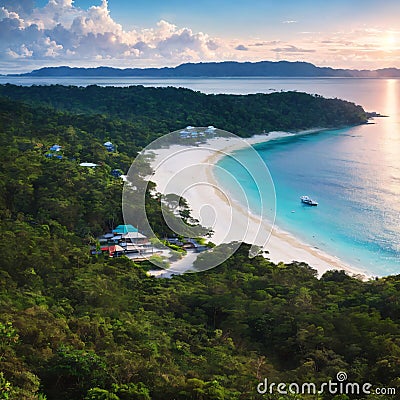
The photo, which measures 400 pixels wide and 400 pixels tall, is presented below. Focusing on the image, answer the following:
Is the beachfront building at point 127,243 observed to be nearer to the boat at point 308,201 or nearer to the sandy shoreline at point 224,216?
the sandy shoreline at point 224,216

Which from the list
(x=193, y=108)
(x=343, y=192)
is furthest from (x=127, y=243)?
(x=193, y=108)

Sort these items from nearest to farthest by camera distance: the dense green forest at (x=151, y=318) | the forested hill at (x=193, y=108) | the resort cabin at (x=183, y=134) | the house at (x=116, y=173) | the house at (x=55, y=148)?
the dense green forest at (x=151, y=318) → the house at (x=116, y=173) → the house at (x=55, y=148) → the resort cabin at (x=183, y=134) → the forested hill at (x=193, y=108)

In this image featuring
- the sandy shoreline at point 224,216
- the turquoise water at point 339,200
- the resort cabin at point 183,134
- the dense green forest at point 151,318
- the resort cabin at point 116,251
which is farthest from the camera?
the resort cabin at point 183,134

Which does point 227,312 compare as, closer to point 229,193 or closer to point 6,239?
point 6,239

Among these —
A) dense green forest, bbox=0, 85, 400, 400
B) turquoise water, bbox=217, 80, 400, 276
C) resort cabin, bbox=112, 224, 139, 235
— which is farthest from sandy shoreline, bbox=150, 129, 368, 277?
resort cabin, bbox=112, 224, 139, 235

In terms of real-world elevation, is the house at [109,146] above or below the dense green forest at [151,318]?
above

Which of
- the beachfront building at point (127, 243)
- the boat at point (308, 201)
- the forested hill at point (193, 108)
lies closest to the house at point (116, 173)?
the beachfront building at point (127, 243)

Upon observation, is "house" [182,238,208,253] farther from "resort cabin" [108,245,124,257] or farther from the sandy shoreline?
"resort cabin" [108,245,124,257]
